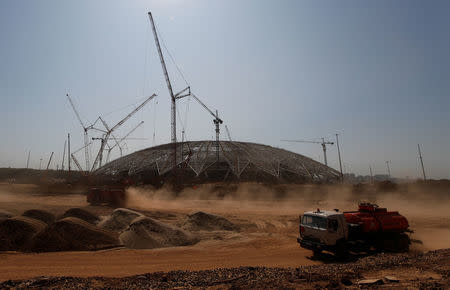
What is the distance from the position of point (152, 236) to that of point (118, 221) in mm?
6346

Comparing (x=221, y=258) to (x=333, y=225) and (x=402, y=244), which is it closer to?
(x=333, y=225)

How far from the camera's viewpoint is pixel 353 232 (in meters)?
14.8

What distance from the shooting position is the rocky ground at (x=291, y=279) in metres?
9.10

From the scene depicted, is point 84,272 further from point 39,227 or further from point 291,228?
point 291,228

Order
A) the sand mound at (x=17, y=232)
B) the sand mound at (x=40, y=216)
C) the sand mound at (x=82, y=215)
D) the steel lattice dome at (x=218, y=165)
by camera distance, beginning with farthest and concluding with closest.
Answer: the steel lattice dome at (x=218, y=165) < the sand mound at (x=82, y=215) < the sand mound at (x=40, y=216) < the sand mound at (x=17, y=232)

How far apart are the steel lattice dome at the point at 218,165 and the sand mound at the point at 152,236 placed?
37.3 meters

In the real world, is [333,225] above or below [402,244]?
above

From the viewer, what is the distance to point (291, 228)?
24047 millimetres

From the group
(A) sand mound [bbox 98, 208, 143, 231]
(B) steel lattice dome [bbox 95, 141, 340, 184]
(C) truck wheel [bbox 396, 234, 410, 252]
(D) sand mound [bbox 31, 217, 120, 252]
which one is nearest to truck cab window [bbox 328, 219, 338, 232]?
(C) truck wheel [bbox 396, 234, 410, 252]

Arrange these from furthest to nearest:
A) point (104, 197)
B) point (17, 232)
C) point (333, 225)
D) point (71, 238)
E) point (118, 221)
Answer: point (104, 197)
point (118, 221)
point (17, 232)
point (71, 238)
point (333, 225)

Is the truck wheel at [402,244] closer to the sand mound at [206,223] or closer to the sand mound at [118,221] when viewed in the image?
the sand mound at [206,223]

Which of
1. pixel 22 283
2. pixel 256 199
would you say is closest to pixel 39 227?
pixel 22 283

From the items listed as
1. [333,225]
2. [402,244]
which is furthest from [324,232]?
[402,244]

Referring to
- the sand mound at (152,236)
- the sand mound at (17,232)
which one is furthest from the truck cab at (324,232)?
the sand mound at (17,232)
